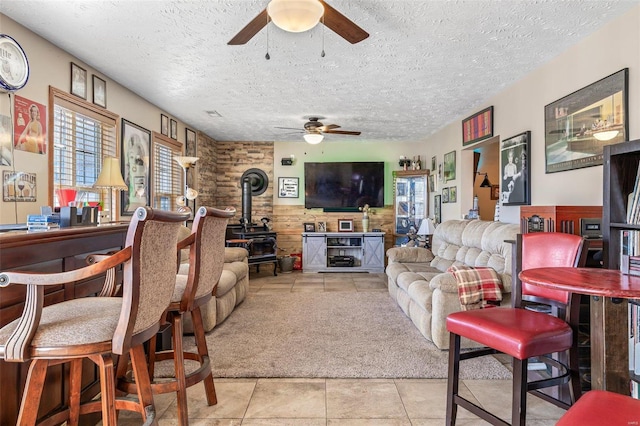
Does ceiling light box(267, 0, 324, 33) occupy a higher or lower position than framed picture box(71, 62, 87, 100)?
lower

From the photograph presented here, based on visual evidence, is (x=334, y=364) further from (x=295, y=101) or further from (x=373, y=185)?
(x=373, y=185)

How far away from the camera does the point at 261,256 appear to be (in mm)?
6324

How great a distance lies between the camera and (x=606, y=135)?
255 cm

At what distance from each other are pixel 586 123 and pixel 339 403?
275 cm

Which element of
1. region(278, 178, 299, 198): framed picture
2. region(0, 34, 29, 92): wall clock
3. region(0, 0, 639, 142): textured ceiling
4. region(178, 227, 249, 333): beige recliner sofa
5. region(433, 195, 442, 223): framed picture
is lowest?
region(178, 227, 249, 333): beige recliner sofa

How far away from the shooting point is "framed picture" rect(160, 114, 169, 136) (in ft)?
15.8

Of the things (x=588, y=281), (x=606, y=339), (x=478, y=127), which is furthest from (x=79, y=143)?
(x=478, y=127)

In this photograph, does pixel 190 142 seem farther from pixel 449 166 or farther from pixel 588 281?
pixel 588 281

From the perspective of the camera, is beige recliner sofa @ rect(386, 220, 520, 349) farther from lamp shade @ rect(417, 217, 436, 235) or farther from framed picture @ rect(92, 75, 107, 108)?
framed picture @ rect(92, 75, 107, 108)

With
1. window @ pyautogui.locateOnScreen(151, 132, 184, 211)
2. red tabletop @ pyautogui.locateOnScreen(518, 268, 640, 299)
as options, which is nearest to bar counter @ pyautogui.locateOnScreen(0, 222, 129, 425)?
red tabletop @ pyautogui.locateOnScreen(518, 268, 640, 299)

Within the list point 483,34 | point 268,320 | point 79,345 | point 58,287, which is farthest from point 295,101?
point 79,345

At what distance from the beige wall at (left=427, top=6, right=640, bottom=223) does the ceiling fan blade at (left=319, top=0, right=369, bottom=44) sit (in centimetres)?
180

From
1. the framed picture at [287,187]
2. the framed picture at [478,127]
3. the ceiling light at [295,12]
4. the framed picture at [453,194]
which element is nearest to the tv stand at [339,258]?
the framed picture at [287,187]

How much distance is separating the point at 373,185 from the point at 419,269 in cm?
315
